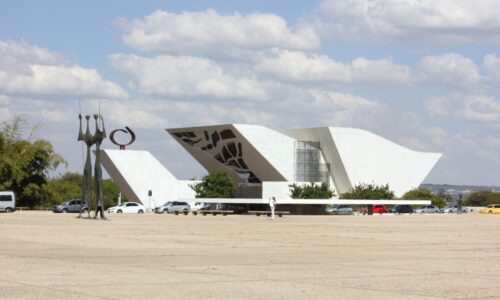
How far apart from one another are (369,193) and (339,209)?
14.4m

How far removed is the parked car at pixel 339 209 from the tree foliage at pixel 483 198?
298 ft

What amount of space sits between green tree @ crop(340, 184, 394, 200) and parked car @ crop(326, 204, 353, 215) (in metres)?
11.7

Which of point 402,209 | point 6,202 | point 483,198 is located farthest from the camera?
point 483,198

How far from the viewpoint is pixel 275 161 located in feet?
344

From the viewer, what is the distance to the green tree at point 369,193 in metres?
99.4

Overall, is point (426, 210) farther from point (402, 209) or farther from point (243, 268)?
point (243, 268)

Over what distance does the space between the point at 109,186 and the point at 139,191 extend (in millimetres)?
37818

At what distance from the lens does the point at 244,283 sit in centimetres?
1480

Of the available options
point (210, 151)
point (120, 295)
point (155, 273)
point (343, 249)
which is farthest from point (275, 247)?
point (210, 151)

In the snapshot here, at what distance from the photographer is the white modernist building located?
103 m

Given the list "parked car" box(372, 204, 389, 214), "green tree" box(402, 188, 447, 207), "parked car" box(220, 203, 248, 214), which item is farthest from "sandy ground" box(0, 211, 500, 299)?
"green tree" box(402, 188, 447, 207)

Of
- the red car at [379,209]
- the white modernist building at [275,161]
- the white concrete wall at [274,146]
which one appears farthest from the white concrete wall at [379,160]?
the red car at [379,209]

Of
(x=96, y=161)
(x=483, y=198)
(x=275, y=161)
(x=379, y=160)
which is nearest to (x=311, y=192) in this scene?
(x=275, y=161)

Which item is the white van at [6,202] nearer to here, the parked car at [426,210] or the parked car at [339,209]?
the parked car at [339,209]
